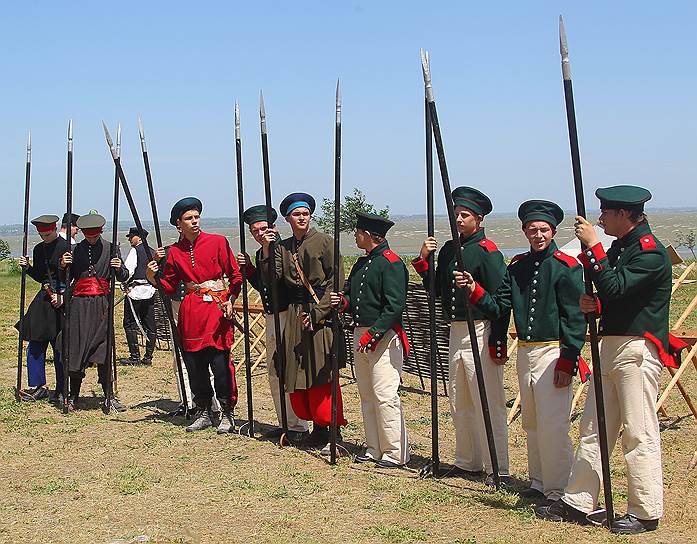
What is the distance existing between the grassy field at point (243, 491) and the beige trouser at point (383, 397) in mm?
200

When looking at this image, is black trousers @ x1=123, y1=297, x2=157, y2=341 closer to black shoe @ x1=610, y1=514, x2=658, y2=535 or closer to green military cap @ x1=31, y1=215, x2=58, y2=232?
green military cap @ x1=31, y1=215, x2=58, y2=232

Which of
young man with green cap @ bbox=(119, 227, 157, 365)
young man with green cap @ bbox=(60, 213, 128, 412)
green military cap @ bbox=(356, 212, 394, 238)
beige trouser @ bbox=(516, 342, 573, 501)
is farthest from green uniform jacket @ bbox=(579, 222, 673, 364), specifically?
young man with green cap @ bbox=(119, 227, 157, 365)

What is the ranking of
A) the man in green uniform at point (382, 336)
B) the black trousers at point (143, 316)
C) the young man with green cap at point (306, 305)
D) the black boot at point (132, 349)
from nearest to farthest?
the man in green uniform at point (382, 336)
the young man with green cap at point (306, 305)
the black boot at point (132, 349)
the black trousers at point (143, 316)

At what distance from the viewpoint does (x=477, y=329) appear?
21.0ft

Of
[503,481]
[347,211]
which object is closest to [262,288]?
[503,481]

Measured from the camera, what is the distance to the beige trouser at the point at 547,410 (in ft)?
19.3

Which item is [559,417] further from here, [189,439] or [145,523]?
[189,439]

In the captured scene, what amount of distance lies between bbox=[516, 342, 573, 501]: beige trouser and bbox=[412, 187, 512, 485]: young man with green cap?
377 mm

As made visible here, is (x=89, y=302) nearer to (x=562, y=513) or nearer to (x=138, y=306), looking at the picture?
(x=138, y=306)

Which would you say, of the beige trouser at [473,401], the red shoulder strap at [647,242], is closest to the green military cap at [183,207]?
the beige trouser at [473,401]

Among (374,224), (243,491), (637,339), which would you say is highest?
(374,224)

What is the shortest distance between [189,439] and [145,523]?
229cm

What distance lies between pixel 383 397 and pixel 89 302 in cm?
Answer: 387

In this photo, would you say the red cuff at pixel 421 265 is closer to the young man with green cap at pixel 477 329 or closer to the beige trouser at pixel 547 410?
the young man with green cap at pixel 477 329
